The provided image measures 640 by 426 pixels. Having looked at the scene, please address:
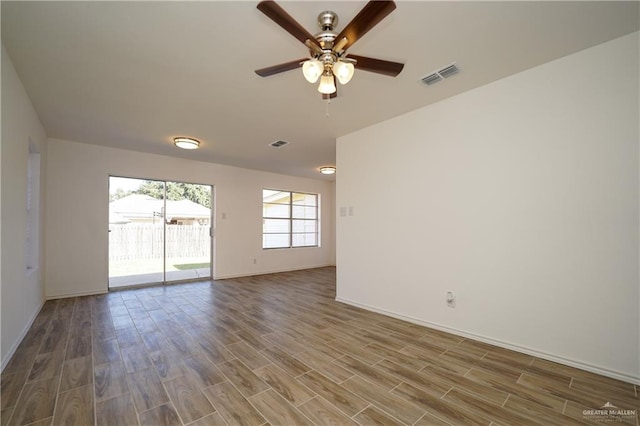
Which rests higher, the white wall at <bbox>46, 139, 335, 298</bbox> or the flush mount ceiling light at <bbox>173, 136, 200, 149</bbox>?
the flush mount ceiling light at <bbox>173, 136, 200, 149</bbox>

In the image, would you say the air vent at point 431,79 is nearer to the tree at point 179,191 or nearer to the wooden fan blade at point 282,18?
the wooden fan blade at point 282,18

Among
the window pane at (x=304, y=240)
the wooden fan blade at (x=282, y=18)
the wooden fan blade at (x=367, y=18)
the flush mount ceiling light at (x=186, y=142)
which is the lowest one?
the window pane at (x=304, y=240)

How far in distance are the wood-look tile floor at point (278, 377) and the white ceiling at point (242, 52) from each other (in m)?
2.66

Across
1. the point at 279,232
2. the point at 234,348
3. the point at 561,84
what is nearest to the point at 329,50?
the point at 561,84

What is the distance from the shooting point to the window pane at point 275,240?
278 inches

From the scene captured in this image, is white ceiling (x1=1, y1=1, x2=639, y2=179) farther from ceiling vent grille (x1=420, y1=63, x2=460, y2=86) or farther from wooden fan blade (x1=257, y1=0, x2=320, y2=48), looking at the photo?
wooden fan blade (x1=257, y1=0, x2=320, y2=48)

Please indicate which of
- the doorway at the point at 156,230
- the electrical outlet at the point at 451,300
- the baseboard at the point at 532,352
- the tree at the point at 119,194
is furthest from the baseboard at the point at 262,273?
the electrical outlet at the point at 451,300

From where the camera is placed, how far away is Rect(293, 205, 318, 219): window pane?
25.7ft

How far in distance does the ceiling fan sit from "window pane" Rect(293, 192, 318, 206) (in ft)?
19.2

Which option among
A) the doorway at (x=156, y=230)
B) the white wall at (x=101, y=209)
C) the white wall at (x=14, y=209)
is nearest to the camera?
the white wall at (x=14, y=209)

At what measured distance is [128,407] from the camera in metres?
1.75

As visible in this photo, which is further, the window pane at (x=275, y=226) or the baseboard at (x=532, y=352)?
the window pane at (x=275, y=226)

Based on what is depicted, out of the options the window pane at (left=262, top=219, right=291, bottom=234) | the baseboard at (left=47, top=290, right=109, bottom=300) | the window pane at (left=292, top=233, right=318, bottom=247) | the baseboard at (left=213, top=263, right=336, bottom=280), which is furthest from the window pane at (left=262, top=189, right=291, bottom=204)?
the baseboard at (left=47, top=290, right=109, bottom=300)

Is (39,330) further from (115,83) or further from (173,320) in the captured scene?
(115,83)
